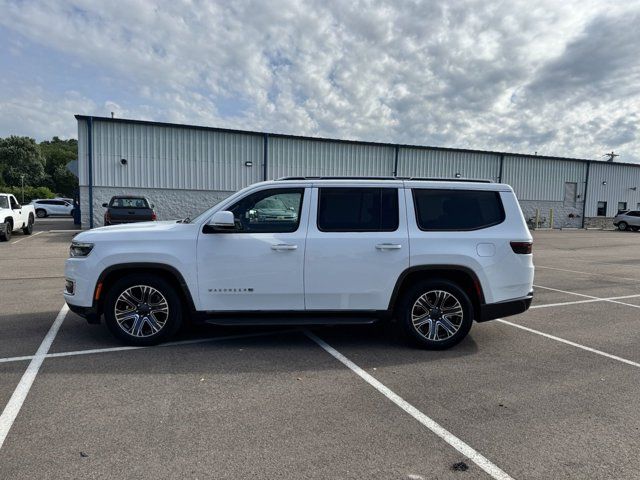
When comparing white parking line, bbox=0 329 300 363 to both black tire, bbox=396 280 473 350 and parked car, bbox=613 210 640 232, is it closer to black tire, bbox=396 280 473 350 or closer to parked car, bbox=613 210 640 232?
black tire, bbox=396 280 473 350

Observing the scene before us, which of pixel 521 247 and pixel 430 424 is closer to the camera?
pixel 430 424

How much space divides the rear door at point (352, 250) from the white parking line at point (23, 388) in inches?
107

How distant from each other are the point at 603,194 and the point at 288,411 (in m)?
42.1

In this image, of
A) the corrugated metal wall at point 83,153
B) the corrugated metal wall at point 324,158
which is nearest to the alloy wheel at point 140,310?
the corrugated metal wall at point 83,153

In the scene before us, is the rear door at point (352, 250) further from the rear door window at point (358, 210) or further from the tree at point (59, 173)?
the tree at point (59, 173)

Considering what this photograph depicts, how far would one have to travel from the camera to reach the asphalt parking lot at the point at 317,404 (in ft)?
9.32

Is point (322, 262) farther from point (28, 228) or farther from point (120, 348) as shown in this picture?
point (28, 228)

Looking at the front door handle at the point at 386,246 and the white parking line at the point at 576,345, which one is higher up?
the front door handle at the point at 386,246

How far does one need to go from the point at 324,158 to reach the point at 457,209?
2252cm

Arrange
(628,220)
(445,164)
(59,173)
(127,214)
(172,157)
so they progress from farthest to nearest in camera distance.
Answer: (59,173) < (628,220) < (445,164) < (172,157) < (127,214)

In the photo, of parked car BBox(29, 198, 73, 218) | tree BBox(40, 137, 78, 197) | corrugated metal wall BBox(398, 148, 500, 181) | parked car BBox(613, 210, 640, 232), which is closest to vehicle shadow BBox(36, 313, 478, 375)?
corrugated metal wall BBox(398, 148, 500, 181)

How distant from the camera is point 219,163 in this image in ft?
81.4

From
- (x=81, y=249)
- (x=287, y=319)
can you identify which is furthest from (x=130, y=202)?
(x=287, y=319)

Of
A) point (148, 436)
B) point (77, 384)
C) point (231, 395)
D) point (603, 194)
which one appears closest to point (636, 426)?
point (231, 395)
